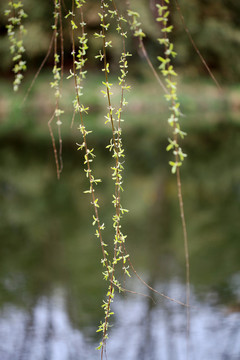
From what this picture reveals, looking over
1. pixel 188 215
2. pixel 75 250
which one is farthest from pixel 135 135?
pixel 75 250

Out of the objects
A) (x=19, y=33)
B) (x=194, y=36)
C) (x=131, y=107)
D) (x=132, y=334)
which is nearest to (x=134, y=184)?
(x=132, y=334)

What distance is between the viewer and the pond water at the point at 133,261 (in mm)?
3736

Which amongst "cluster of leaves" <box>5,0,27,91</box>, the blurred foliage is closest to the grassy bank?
the blurred foliage

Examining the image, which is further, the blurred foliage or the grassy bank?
the blurred foliage

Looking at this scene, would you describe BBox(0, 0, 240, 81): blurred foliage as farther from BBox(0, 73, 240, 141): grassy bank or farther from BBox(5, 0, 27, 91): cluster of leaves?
BBox(5, 0, 27, 91): cluster of leaves

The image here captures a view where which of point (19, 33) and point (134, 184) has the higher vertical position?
point (134, 184)

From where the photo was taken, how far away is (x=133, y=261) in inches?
219

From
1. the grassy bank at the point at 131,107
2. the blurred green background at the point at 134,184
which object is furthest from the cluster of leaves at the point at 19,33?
the grassy bank at the point at 131,107

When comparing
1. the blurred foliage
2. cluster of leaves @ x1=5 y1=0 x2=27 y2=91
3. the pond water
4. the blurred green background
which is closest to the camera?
cluster of leaves @ x1=5 y1=0 x2=27 y2=91

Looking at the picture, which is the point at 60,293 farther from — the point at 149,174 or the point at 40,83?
the point at 40,83

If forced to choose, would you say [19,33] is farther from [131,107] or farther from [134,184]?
[131,107]

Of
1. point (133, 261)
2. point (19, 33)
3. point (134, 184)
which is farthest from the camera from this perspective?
point (134, 184)

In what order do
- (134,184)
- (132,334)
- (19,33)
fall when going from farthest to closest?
1. (134,184)
2. (132,334)
3. (19,33)

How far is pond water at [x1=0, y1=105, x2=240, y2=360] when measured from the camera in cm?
374
